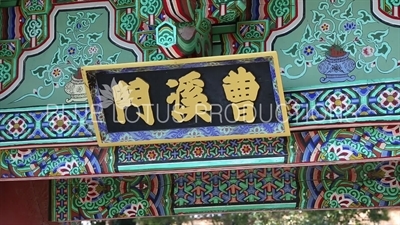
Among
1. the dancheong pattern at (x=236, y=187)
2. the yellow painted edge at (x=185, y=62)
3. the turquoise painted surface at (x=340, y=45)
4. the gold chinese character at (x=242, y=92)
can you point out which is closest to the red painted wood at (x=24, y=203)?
the dancheong pattern at (x=236, y=187)

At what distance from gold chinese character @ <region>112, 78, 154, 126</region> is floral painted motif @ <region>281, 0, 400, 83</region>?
28.6 inches

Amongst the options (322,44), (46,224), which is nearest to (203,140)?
(322,44)

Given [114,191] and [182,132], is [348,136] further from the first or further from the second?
[114,191]

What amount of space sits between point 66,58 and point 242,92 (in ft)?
3.77

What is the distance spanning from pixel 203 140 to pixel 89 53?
0.92 metres

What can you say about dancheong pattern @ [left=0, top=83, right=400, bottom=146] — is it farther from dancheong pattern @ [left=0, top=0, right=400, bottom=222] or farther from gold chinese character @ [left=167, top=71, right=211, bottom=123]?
gold chinese character @ [left=167, top=71, right=211, bottom=123]

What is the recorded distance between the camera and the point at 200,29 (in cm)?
330

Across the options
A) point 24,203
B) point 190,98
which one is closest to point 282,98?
point 190,98

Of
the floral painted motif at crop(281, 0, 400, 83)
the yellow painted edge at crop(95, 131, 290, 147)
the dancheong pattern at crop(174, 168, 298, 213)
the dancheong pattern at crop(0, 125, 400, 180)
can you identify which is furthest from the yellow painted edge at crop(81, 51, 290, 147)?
the dancheong pattern at crop(174, 168, 298, 213)

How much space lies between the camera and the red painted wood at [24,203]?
165 inches

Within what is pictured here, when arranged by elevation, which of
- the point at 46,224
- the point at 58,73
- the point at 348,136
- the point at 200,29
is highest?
the point at 200,29

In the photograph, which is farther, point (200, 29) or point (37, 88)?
point (37, 88)

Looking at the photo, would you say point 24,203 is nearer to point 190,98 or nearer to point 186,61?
point 190,98

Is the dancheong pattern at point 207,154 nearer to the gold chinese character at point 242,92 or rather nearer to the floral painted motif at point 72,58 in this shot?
the gold chinese character at point 242,92
